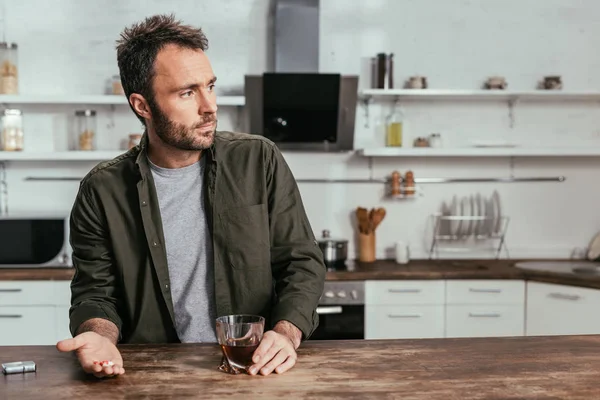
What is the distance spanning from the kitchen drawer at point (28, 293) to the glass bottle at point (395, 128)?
6.56ft

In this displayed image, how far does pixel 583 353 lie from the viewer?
1.71 metres

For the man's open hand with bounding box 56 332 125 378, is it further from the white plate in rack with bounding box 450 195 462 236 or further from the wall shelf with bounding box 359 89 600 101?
the white plate in rack with bounding box 450 195 462 236

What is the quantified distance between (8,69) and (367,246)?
223cm

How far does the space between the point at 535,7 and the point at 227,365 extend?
3640mm

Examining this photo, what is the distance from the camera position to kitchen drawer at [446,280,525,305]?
3916 millimetres

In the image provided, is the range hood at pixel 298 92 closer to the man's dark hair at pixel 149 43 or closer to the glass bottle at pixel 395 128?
the glass bottle at pixel 395 128

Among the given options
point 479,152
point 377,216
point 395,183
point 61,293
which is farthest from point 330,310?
point 61,293

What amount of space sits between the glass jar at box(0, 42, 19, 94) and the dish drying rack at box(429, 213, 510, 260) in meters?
2.50

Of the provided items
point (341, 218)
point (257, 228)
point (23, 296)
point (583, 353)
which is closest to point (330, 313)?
point (341, 218)

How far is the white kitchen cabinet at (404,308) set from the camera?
12.8 feet

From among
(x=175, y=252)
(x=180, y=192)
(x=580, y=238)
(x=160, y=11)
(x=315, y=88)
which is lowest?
(x=580, y=238)

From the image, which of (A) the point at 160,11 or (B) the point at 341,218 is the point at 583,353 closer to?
(B) the point at 341,218

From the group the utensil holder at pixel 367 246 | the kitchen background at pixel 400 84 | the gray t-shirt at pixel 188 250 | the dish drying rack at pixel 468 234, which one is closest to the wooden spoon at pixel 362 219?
the utensil holder at pixel 367 246

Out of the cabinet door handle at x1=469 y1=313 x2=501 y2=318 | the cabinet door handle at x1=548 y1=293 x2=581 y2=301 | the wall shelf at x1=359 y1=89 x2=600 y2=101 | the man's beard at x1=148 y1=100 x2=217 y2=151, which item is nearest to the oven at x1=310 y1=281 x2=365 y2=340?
the cabinet door handle at x1=469 y1=313 x2=501 y2=318
